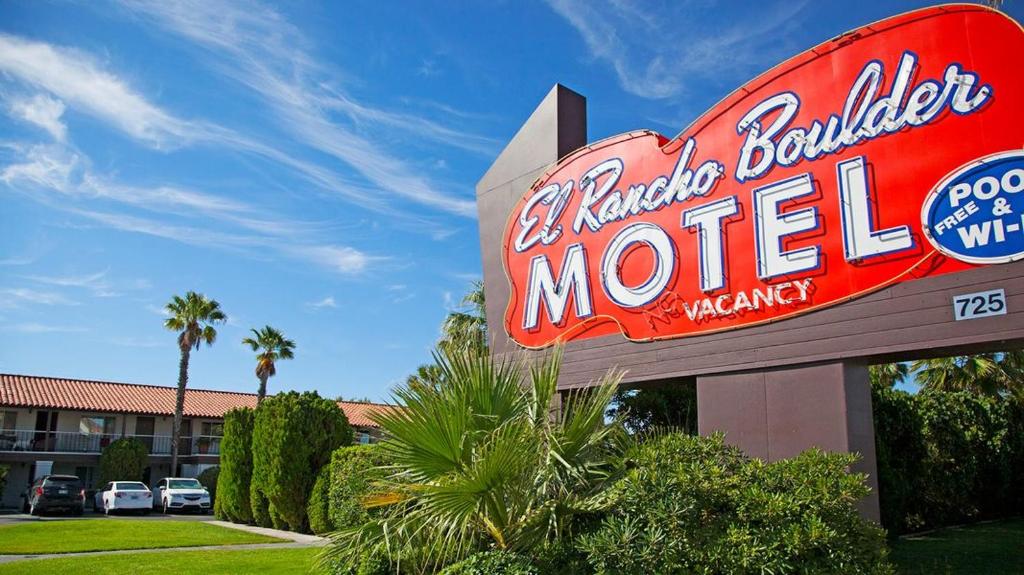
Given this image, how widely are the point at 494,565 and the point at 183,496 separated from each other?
2872 cm

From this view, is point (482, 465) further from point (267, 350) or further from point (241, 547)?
point (267, 350)

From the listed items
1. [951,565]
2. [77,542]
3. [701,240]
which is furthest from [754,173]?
[77,542]

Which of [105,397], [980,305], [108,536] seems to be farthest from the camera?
[105,397]

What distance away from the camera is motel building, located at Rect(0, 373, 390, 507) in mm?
36219

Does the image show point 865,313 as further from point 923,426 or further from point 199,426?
point 199,426

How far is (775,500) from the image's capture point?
243 inches

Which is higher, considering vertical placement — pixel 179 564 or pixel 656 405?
pixel 656 405

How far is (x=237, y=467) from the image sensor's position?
24.2m

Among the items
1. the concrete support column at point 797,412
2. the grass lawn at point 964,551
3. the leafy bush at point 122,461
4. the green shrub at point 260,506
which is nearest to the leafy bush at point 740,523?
the concrete support column at point 797,412

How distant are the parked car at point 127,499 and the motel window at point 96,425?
9.04 m

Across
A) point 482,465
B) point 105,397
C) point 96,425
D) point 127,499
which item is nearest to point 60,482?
point 127,499

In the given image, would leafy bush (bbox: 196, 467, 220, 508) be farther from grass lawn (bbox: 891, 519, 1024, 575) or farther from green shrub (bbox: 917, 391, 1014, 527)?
grass lawn (bbox: 891, 519, 1024, 575)

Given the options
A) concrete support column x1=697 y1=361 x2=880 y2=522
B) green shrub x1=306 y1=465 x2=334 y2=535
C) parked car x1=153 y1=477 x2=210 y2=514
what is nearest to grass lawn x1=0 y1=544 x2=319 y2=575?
green shrub x1=306 y1=465 x2=334 y2=535

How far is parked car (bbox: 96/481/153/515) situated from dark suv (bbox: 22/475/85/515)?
61.6 inches
